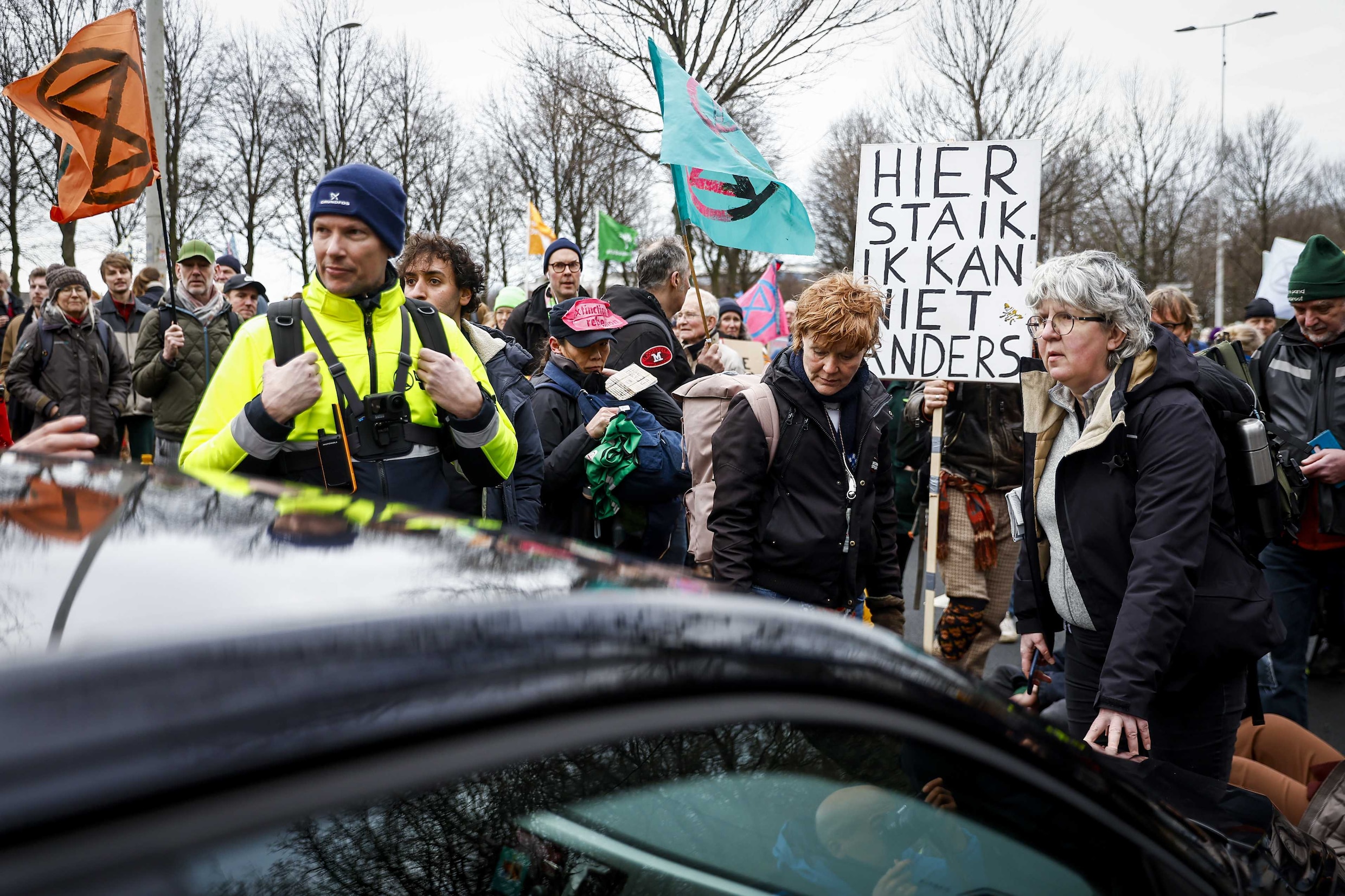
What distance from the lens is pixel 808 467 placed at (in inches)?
127

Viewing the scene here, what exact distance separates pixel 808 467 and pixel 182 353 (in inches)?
212

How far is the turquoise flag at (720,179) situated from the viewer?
466cm

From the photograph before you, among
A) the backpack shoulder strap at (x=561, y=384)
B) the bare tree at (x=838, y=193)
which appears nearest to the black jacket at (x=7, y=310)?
the backpack shoulder strap at (x=561, y=384)

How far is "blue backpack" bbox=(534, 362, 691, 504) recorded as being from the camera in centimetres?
385

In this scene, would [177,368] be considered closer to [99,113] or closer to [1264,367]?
[99,113]

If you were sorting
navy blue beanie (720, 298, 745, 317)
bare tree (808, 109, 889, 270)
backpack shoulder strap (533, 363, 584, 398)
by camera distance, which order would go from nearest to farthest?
backpack shoulder strap (533, 363, 584, 398) → navy blue beanie (720, 298, 745, 317) → bare tree (808, 109, 889, 270)

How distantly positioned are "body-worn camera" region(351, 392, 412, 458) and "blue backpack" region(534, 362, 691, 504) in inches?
53.4

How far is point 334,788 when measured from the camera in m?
0.68

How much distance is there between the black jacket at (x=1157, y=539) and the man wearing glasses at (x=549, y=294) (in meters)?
4.24

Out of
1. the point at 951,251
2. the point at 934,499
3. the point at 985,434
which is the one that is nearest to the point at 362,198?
the point at 934,499

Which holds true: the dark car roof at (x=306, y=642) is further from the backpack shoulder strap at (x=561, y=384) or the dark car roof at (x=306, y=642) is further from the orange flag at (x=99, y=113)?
the orange flag at (x=99, y=113)

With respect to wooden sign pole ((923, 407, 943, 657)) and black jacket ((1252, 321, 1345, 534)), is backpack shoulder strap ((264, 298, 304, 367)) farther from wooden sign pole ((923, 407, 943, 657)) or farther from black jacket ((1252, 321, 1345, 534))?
black jacket ((1252, 321, 1345, 534))

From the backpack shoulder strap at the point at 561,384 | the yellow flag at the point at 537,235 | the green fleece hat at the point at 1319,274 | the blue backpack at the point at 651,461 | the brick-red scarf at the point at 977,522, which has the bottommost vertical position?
the brick-red scarf at the point at 977,522

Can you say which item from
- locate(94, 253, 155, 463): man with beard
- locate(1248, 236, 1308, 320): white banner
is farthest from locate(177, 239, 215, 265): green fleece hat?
locate(1248, 236, 1308, 320): white banner
